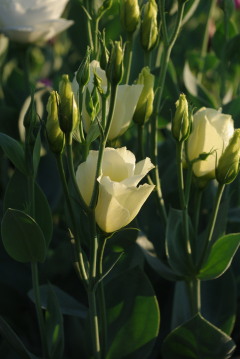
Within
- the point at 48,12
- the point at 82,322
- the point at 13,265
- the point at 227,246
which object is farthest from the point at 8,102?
the point at 227,246

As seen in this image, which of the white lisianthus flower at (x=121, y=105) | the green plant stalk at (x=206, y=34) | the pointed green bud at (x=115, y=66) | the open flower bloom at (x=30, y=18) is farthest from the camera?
the green plant stalk at (x=206, y=34)

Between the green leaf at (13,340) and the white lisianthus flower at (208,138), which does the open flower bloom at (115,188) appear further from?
the green leaf at (13,340)

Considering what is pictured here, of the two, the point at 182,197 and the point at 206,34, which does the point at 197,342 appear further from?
the point at 206,34

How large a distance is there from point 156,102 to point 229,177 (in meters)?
0.17

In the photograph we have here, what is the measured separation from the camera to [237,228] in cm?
95

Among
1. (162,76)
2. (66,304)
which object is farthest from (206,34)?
(66,304)

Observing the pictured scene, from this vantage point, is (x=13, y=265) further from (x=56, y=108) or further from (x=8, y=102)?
(x=56, y=108)

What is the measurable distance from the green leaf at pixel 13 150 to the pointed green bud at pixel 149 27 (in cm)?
19

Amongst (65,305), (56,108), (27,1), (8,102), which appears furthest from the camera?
(8,102)

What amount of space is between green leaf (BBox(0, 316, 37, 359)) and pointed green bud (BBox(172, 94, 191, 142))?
31cm

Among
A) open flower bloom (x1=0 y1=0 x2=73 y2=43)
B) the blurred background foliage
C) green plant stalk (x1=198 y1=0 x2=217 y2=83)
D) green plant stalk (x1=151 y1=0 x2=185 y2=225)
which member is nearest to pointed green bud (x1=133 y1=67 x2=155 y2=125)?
green plant stalk (x1=151 y1=0 x2=185 y2=225)

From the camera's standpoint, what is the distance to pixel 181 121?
631mm

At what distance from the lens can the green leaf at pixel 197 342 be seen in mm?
753

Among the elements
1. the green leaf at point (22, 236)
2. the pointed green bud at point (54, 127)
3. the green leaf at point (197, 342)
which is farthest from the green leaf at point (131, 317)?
the pointed green bud at point (54, 127)
